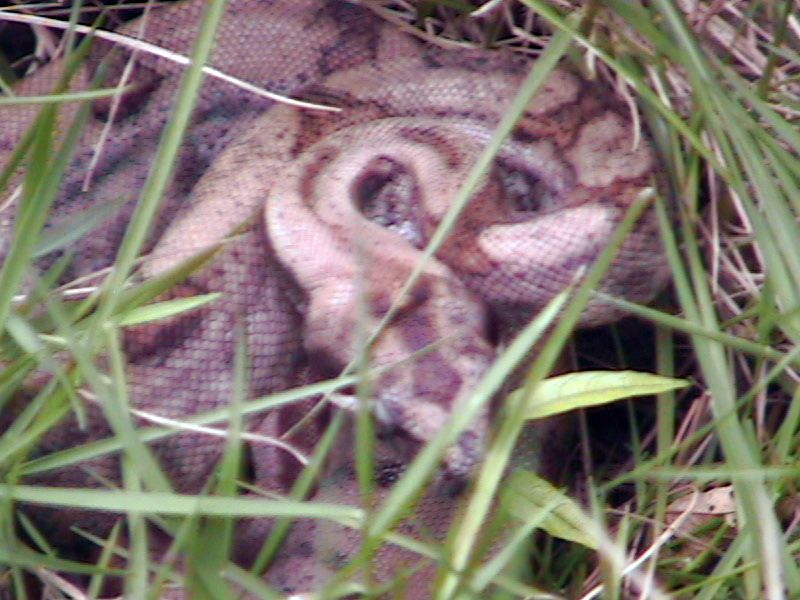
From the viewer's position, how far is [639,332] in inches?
121

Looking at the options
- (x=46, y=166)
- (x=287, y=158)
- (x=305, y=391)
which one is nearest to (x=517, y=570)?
(x=305, y=391)

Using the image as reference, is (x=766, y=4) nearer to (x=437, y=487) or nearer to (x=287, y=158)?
(x=287, y=158)

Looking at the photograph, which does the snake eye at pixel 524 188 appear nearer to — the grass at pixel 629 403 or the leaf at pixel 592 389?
the grass at pixel 629 403

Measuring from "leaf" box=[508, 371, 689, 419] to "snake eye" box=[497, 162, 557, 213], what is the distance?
40.6 inches

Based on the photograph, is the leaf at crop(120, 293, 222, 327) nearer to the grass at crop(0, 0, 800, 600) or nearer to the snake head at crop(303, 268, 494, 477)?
the grass at crop(0, 0, 800, 600)

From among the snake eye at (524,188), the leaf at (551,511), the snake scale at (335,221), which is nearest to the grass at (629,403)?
the leaf at (551,511)

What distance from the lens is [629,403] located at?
2867 millimetres

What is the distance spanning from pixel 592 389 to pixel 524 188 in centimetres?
111

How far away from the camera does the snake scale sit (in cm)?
265

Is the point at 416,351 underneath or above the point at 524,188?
underneath

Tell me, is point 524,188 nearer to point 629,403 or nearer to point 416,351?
point 629,403

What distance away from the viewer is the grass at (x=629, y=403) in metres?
1.88

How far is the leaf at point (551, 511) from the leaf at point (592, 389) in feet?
0.47

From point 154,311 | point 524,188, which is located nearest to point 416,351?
point 154,311
